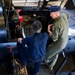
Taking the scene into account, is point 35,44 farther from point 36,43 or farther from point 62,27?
point 62,27

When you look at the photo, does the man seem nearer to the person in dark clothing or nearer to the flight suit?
the flight suit

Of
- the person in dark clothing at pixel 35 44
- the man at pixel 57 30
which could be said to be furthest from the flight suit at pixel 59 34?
the person in dark clothing at pixel 35 44

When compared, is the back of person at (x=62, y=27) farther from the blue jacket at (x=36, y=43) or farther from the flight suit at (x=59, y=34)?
the blue jacket at (x=36, y=43)

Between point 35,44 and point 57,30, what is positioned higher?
point 57,30

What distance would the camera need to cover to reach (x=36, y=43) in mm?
2363

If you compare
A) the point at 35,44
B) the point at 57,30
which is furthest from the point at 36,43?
the point at 57,30

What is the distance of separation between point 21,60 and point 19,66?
11 centimetres

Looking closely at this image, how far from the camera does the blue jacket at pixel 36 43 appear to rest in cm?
235

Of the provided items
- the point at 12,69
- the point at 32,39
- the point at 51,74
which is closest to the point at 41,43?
the point at 32,39

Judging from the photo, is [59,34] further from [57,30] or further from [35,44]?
[35,44]

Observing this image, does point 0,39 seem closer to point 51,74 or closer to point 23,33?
point 23,33

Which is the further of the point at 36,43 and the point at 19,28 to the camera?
the point at 19,28

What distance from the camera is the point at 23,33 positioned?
2.67 metres

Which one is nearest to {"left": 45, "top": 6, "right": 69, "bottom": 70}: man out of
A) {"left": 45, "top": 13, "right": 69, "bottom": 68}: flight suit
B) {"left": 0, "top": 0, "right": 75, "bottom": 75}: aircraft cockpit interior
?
{"left": 45, "top": 13, "right": 69, "bottom": 68}: flight suit
